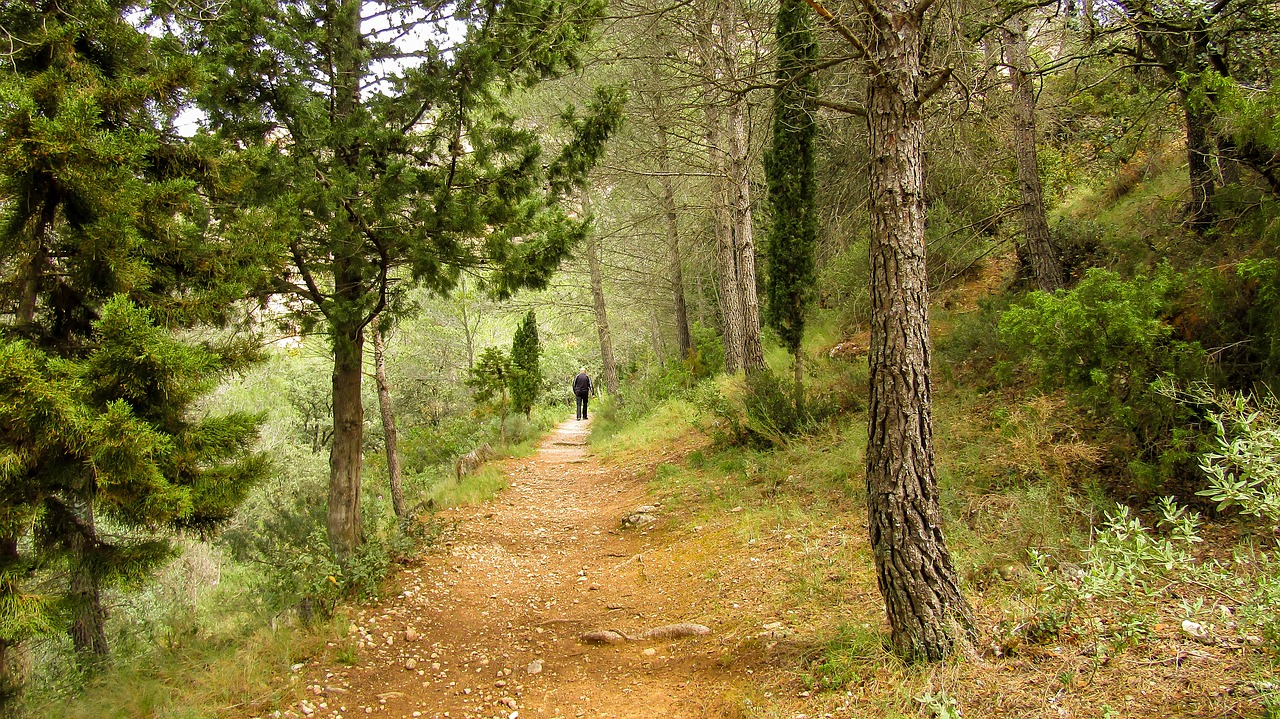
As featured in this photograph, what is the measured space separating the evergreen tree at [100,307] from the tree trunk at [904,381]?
11.8ft

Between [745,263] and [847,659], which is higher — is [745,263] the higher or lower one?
the higher one

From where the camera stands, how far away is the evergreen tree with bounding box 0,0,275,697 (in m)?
2.95

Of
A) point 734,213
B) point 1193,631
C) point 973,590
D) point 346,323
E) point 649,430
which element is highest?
point 734,213

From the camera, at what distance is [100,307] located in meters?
3.59

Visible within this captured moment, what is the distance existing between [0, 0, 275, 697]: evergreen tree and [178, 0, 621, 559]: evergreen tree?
0.76 meters

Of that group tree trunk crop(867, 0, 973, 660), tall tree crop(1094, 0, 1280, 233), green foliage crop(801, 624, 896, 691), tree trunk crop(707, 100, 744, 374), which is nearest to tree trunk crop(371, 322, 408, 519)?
tree trunk crop(707, 100, 744, 374)

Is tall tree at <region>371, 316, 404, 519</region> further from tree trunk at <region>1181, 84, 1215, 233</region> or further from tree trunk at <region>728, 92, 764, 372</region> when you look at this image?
tree trunk at <region>1181, 84, 1215, 233</region>

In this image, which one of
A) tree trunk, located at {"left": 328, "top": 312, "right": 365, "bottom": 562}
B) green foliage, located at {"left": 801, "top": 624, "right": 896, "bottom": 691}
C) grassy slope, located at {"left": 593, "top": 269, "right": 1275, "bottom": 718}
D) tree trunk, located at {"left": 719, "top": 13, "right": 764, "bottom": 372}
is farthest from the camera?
tree trunk, located at {"left": 719, "top": 13, "right": 764, "bottom": 372}

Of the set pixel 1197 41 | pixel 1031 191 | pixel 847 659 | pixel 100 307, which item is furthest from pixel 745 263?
pixel 100 307

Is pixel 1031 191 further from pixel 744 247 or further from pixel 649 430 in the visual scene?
pixel 649 430

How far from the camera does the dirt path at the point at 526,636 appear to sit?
3.85 metres

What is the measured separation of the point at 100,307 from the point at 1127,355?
673 centimetres

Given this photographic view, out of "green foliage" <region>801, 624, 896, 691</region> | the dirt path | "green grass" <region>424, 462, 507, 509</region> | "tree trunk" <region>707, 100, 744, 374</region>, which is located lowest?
the dirt path

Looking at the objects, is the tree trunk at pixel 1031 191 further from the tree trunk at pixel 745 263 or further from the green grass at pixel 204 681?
the green grass at pixel 204 681
